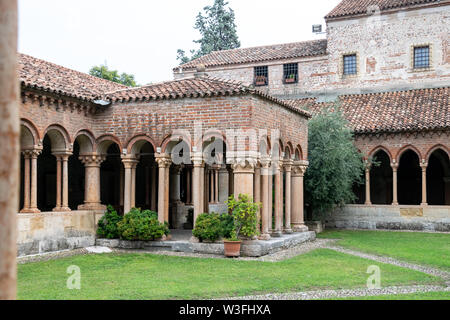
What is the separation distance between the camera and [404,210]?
23.3 metres

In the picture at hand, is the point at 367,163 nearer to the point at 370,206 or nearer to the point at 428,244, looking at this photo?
the point at 370,206

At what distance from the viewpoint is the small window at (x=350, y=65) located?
28812 mm

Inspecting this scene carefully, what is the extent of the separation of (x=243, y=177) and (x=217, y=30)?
111ft

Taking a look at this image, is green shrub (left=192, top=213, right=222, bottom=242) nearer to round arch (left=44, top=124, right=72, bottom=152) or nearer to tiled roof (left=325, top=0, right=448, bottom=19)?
round arch (left=44, top=124, right=72, bottom=152)

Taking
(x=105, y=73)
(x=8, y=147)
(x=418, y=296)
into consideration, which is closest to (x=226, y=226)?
(x=418, y=296)

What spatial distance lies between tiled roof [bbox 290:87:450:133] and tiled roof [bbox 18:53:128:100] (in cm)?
1077

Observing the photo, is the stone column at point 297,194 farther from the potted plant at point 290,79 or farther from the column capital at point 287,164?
the potted plant at point 290,79

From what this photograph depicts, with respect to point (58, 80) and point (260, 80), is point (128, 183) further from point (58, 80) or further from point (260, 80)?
point (260, 80)

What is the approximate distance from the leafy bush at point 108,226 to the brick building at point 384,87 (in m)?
9.52

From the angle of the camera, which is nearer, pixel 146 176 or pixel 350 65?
pixel 146 176

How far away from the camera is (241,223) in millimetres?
14062

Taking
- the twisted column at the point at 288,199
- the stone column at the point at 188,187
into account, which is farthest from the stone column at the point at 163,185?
the stone column at the point at 188,187
